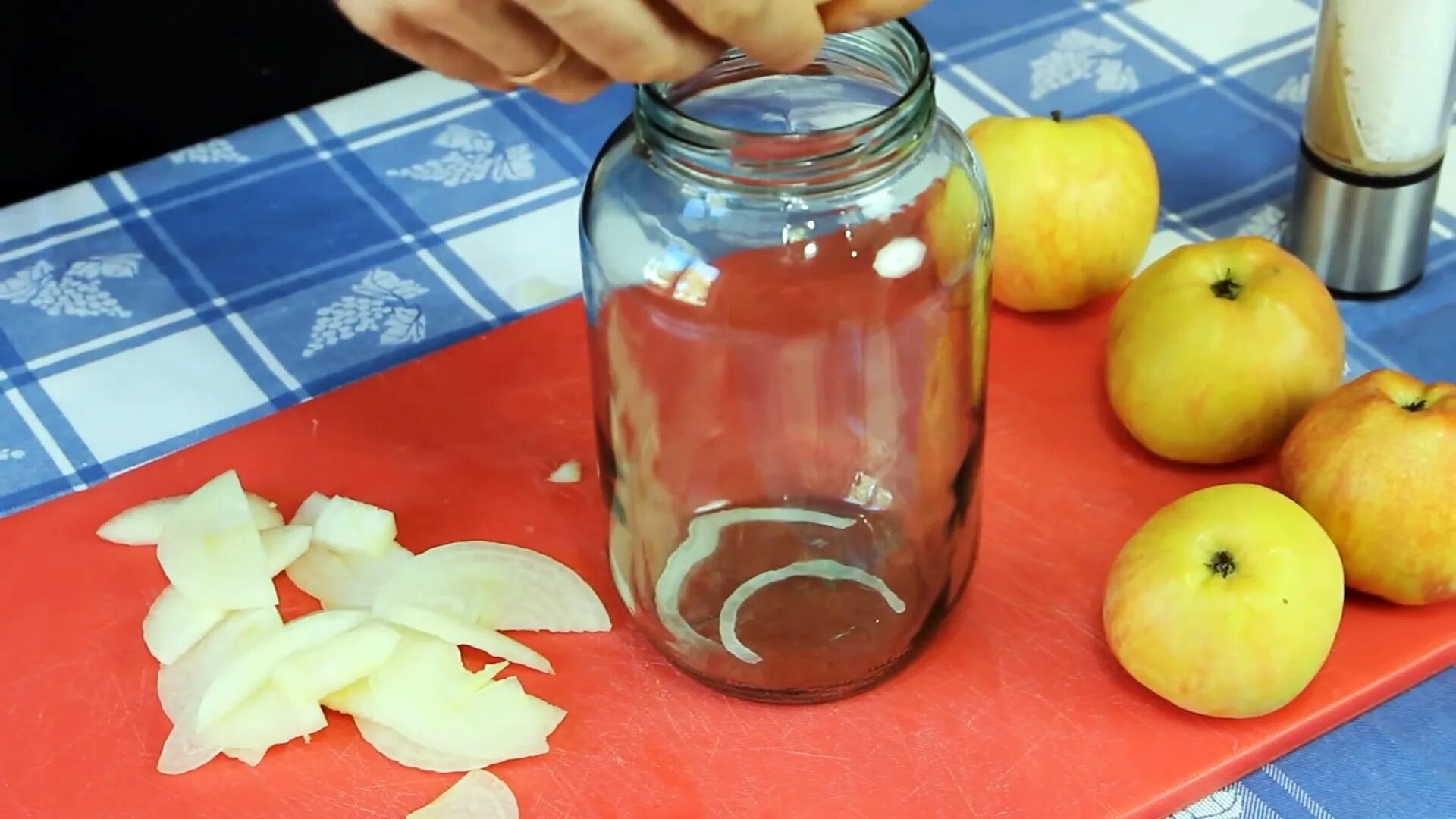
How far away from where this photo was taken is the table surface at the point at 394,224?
112cm

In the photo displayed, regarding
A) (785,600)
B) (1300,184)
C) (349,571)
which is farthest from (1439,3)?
(349,571)

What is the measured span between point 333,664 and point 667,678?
175mm

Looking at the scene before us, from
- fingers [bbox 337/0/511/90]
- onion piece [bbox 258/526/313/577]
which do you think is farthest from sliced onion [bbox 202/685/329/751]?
fingers [bbox 337/0/511/90]

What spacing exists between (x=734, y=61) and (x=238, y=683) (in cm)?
42

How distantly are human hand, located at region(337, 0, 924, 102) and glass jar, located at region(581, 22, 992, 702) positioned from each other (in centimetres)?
9

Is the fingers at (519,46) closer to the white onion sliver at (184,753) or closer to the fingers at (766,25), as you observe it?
the fingers at (766,25)

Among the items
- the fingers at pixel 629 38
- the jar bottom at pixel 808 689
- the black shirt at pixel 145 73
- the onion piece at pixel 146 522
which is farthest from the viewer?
the black shirt at pixel 145 73

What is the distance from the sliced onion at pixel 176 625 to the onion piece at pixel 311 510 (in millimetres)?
82

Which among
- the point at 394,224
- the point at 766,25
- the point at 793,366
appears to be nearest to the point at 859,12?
the point at 766,25

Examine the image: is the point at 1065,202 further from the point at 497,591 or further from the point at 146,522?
the point at 146,522

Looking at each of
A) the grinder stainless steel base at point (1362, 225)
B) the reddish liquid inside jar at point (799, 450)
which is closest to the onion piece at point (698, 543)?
the reddish liquid inside jar at point (799, 450)

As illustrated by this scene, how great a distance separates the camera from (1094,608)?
0.89m

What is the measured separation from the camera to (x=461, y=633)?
0.87m

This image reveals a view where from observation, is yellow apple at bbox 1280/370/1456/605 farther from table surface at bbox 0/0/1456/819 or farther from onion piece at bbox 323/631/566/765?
onion piece at bbox 323/631/566/765
